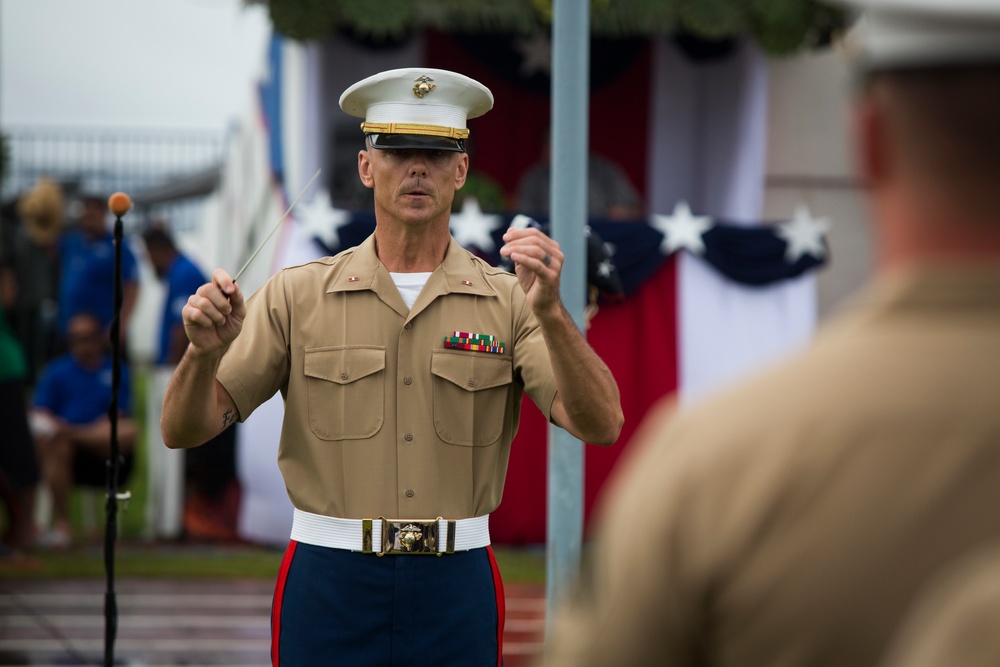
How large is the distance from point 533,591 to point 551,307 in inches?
189

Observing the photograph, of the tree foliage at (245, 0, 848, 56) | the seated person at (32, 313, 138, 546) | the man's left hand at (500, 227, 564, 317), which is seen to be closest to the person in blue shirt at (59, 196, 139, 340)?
the seated person at (32, 313, 138, 546)

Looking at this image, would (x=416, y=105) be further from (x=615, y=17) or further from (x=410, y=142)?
(x=615, y=17)

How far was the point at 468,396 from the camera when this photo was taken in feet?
10.9

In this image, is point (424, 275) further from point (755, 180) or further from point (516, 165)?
point (516, 165)

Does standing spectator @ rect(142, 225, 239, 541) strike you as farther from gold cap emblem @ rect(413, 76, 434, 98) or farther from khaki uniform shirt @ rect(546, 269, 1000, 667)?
khaki uniform shirt @ rect(546, 269, 1000, 667)

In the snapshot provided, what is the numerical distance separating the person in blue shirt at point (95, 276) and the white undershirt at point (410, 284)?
5782mm

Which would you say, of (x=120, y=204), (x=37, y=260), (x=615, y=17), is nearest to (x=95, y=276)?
(x=37, y=260)

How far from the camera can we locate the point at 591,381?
3.12 m

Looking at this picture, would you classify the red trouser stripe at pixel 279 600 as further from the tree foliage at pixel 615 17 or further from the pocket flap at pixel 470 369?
the tree foliage at pixel 615 17

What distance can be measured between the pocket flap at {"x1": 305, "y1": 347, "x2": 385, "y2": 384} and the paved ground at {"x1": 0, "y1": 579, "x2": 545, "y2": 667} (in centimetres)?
306

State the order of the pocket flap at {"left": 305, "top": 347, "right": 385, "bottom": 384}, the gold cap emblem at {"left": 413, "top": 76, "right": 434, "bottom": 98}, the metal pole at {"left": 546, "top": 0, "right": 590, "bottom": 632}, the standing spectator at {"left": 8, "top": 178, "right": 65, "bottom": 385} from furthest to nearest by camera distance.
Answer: the standing spectator at {"left": 8, "top": 178, "right": 65, "bottom": 385}
the metal pole at {"left": 546, "top": 0, "right": 590, "bottom": 632}
the gold cap emblem at {"left": 413, "top": 76, "right": 434, "bottom": 98}
the pocket flap at {"left": 305, "top": 347, "right": 385, "bottom": 384}

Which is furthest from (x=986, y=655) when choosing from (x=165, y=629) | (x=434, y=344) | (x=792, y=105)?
(x=792, y=105)

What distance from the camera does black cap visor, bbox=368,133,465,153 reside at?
3418 millimetres

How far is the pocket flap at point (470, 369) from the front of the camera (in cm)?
331
